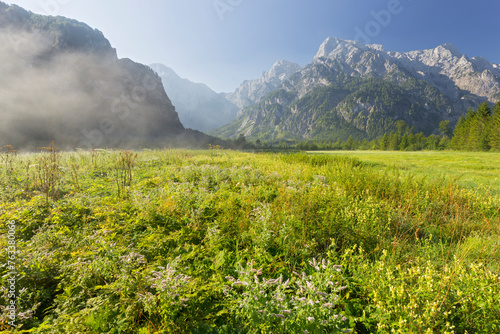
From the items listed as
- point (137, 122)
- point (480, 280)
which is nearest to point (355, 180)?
point (480, 280)

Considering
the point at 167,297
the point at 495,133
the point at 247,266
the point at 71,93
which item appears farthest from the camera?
the point at 71,93

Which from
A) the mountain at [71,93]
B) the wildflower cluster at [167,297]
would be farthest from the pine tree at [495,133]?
the mountain at [71,93]

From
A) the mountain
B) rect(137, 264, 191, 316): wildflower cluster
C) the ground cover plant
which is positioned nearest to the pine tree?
the ground cover plant

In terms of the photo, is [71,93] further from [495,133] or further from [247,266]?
[495,133]

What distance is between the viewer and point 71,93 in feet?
247

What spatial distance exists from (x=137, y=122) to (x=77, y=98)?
74.1ft

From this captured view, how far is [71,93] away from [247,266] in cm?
10901

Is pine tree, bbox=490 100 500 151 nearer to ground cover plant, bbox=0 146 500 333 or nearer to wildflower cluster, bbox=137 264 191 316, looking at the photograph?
ground cover plant, bbox=0 146 500 333

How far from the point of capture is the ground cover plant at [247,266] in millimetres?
1776

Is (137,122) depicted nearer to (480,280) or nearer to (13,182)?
(13,182)

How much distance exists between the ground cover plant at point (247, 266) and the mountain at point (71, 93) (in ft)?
220

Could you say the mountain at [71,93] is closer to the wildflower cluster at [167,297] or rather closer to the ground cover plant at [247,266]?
the ground cover plant at [247,266]

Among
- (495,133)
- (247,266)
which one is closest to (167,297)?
(247,266)

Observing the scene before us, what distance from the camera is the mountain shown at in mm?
62544
